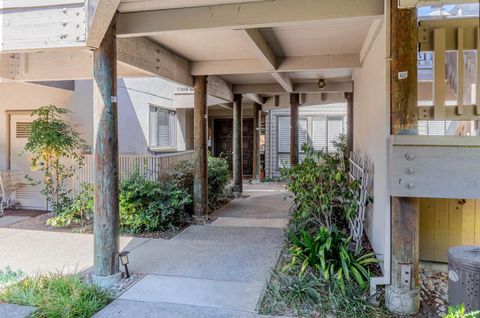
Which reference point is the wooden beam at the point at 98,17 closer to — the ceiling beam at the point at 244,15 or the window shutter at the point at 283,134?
the ceiling beam at the point at 244,15

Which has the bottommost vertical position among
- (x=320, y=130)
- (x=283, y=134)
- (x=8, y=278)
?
(x=8, y=278)

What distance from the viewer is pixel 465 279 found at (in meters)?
2.94

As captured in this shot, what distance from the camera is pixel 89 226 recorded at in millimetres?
6203

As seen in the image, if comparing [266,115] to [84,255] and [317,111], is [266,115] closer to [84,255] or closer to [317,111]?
[317,111]

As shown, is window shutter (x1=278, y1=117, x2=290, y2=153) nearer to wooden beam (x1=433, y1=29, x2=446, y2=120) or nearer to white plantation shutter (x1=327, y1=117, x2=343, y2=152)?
white plantation shutter (x1=327, y1=117, x2=343, y2=152)

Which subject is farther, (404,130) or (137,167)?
(137,167)

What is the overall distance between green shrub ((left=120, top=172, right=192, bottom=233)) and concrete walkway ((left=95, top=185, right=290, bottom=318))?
0.45 m

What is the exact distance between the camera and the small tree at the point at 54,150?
6.37m

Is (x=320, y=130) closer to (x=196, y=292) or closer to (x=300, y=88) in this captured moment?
(x=300, y=88)

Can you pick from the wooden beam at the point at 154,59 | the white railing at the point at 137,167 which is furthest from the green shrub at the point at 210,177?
the wooden beam at the point at 154,59

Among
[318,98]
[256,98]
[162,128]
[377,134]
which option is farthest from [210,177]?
[318,98]

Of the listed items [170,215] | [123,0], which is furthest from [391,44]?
[170,215]

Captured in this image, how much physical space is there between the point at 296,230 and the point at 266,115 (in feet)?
30.0

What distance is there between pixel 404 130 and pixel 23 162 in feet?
25.7
